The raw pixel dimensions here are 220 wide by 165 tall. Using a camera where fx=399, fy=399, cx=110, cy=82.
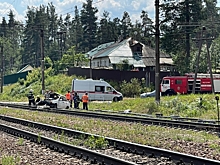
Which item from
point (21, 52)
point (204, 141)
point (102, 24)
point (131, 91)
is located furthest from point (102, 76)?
point (21, 52)

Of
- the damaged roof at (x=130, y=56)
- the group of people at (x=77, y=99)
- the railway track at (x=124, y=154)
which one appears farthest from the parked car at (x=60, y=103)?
the damaged roof at (x=130, y=56)

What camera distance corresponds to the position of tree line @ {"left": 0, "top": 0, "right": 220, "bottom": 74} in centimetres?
6141

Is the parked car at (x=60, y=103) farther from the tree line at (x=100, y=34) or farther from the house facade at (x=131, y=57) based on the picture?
the house facade at (x=131, y=57)

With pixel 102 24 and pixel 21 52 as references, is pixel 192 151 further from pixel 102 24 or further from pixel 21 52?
pixel 21 52

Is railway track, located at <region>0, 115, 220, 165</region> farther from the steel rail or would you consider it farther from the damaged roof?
the damaged roof

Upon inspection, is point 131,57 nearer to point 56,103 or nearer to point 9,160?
point 56,103

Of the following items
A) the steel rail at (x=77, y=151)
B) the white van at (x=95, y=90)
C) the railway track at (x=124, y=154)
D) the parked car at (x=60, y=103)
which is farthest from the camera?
the white van at (x=95, y=90)

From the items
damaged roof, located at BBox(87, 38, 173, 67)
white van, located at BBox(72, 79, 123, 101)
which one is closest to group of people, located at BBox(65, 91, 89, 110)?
white van, located at BBox(72, 79, 123, 101)

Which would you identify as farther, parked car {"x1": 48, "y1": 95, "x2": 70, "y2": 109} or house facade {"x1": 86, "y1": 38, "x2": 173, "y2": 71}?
house facade {"x1": 86, "y1": 38, "x2": 173, "y2": 71}

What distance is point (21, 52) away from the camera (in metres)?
127

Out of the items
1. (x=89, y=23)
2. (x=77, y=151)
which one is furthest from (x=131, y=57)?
(x=77, y=151)

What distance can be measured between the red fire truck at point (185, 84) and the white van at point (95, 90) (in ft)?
28.6

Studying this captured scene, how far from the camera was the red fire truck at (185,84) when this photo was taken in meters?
46.2

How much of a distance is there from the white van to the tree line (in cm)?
893
